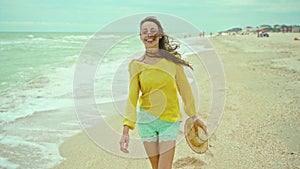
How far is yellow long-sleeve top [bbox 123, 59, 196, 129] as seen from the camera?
2.50 metres

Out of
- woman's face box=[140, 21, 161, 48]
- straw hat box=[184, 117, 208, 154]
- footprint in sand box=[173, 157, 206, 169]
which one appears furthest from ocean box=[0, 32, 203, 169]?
footprint in sand box=[173, 157, 206, 169]

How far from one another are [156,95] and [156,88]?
6 centimetres

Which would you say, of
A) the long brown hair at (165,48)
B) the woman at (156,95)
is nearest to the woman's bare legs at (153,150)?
the woman at (156,95)

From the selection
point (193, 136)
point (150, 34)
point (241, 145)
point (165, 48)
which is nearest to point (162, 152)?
point (193, 136)

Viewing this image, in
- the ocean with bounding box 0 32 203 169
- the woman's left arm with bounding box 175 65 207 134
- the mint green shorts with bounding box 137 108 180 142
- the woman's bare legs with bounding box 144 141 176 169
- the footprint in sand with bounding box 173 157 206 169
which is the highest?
the woman's left arm with bounding box 175 65 207 134

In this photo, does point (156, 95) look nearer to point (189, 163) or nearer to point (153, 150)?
point (153, 150)

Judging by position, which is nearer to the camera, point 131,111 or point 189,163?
point 131,111

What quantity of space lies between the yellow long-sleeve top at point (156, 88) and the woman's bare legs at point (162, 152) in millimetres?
204

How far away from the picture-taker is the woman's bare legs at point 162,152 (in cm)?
254

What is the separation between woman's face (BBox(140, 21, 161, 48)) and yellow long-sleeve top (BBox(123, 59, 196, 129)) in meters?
0.17

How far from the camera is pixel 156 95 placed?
251cm

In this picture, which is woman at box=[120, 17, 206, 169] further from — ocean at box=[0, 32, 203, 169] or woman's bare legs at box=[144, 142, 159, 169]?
ocean at box=[0, 32, 203, 169]

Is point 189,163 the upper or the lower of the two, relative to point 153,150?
lower

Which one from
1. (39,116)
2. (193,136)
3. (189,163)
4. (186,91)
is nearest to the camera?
(186,91)
